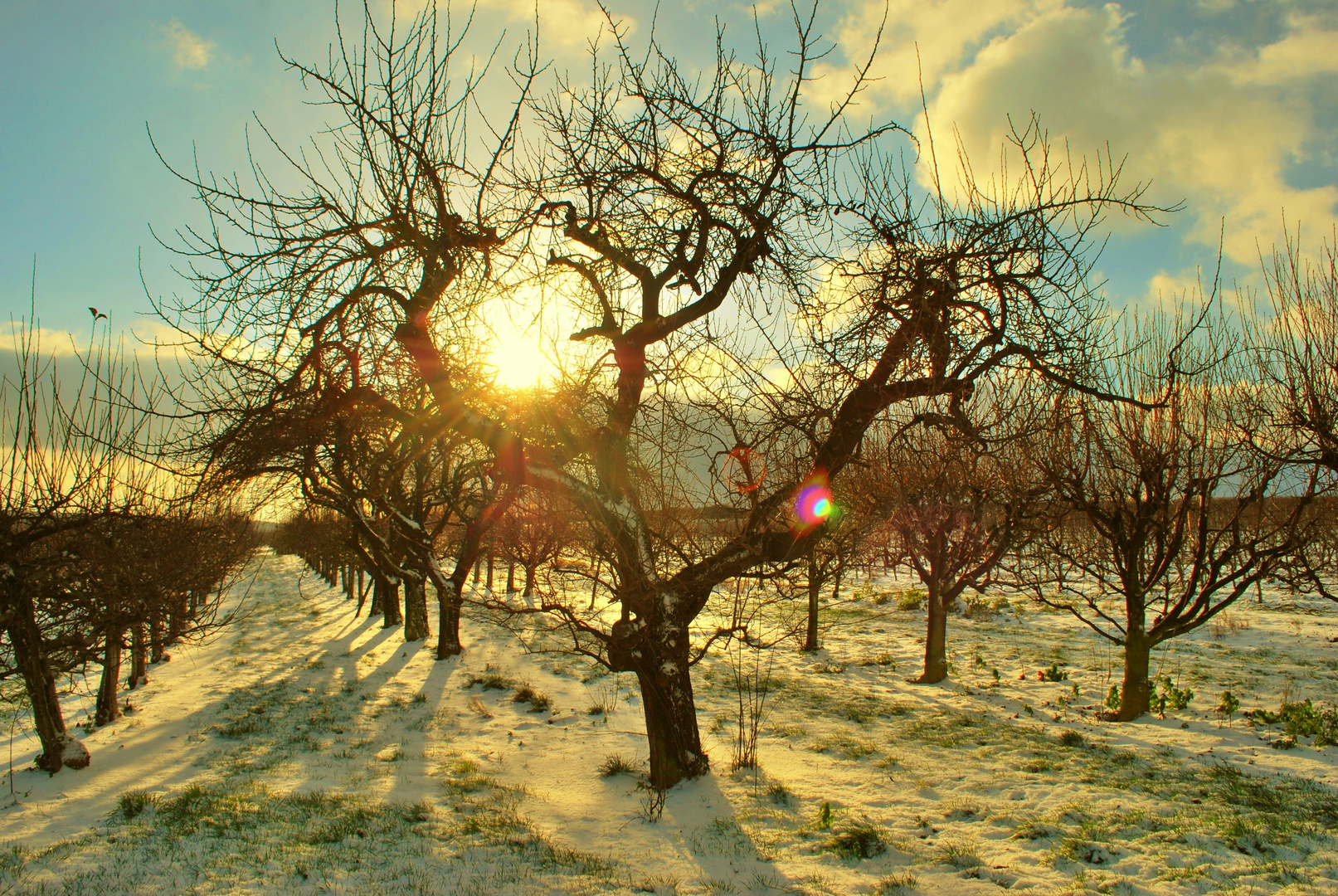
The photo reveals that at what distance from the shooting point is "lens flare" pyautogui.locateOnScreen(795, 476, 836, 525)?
4.86 meters

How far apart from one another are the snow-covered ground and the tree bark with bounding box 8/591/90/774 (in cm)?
27

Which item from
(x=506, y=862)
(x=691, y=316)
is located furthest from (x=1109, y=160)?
(x=506, y=862)

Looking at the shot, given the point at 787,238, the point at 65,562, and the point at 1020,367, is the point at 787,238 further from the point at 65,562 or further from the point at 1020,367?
the point at 65,562

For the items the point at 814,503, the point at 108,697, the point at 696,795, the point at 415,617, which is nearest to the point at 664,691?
the point at 696,795

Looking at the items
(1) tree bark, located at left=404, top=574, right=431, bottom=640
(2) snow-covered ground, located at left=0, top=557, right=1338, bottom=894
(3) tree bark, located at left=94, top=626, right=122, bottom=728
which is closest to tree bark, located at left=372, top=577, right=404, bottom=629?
(1) tree bark, located at left=404, top=574, right=431, bottom=640

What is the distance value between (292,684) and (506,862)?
9821mm

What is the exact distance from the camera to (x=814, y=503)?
16.3 feet

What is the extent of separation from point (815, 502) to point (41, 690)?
9061 millimetres

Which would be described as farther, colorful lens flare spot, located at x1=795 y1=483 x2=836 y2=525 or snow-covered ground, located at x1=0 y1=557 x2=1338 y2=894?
colorful lens flare spot, located at x1=795 y1=483 x2=836 y2=525

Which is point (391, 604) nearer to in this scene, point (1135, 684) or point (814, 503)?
point (814, 503)

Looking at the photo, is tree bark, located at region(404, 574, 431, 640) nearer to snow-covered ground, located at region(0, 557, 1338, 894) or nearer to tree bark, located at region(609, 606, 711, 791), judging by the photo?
snow-covered ground, located at region(0, 557, 1338, 894)

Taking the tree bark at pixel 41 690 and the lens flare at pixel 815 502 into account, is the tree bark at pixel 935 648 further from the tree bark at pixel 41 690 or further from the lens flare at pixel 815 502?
the tree bark at pixel 41 690

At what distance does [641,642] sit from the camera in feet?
18.9

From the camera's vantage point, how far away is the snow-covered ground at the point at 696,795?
4535 millimetres
